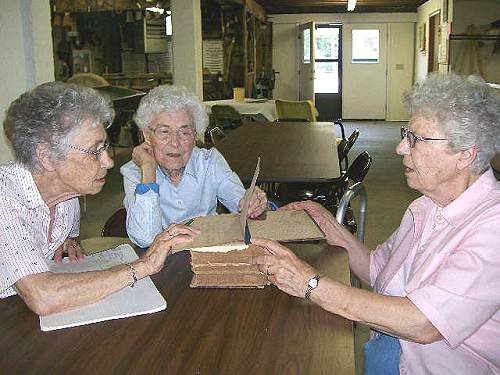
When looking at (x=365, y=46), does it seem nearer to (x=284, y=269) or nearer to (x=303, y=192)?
(x=303, y=192)

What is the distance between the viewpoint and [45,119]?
161 centimetres

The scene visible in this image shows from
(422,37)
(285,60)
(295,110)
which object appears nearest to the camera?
(295,110)

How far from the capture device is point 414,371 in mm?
1537

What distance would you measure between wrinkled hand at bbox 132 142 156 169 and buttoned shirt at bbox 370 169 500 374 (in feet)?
3.42

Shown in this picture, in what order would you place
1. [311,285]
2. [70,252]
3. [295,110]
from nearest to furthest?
[311,285] < [70,252] < [295,110]

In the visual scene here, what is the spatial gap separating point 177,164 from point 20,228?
96cm

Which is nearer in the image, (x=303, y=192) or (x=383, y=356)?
(x=383, y=356)

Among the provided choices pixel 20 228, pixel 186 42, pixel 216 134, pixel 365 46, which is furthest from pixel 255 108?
pixel 365 46

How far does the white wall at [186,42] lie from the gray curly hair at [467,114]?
5.43m

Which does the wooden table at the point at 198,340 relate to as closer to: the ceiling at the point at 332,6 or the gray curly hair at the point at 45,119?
the gray curly hair at the point at 45,119

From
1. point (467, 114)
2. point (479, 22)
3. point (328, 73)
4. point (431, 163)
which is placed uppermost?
point (479, 22)

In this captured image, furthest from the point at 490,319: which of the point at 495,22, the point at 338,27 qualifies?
the point at 338,27

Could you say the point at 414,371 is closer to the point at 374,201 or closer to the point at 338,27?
the point at 374,201

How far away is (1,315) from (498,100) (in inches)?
56.2
